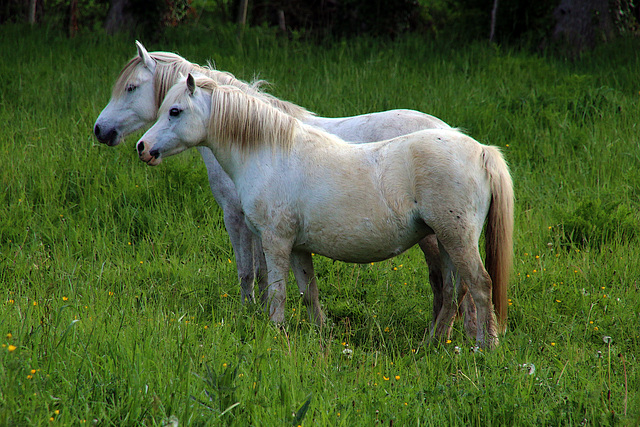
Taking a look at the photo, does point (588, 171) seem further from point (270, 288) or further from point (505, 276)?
point (270, 288)

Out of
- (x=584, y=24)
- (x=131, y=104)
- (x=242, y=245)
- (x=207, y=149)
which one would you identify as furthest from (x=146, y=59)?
(x=584, y=24)

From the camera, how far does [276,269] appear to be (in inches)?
153

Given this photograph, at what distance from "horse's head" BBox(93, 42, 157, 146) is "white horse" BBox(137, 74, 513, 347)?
1.14 meters

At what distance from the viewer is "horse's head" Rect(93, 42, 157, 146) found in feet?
16.0

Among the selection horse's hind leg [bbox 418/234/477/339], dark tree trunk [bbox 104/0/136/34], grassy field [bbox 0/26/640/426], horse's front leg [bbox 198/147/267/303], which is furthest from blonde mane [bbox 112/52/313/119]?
dark tree trunk [bbox 104/0/136/34]

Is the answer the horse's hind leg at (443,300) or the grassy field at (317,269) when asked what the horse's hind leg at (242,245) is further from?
the horse's hind leg at (443,300)

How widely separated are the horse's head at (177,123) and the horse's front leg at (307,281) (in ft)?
3.74

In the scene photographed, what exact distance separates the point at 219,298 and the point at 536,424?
274 cm

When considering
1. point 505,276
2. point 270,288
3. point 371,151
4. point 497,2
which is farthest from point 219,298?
point 497,2

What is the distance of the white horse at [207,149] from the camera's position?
458 centimetres

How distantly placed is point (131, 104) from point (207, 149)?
893 mm

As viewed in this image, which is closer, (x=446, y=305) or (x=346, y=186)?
(x=346, y=186)

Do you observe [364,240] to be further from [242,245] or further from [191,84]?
[191,84]

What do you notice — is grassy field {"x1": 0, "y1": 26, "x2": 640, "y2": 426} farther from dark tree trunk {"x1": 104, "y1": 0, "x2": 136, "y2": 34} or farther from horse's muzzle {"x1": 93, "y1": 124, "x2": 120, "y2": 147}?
horse's muzzle {"x1": 93, "y1": 124, "x2": 120, "y2": 147}
